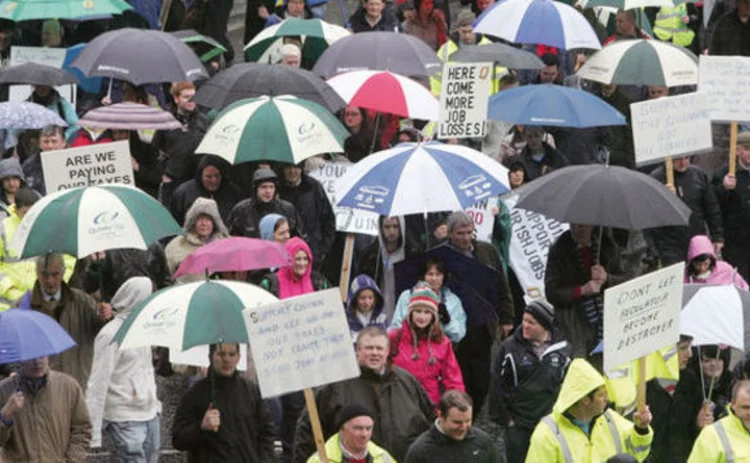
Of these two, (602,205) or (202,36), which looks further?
(202,36)

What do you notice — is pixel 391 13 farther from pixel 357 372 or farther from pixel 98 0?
pixel 357 372

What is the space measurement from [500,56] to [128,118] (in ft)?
13.6

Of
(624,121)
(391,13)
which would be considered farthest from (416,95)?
(391,13)

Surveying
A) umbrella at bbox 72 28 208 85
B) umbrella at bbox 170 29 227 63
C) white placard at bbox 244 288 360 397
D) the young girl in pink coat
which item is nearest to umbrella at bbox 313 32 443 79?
umbrella at bbox 72 28 208 85

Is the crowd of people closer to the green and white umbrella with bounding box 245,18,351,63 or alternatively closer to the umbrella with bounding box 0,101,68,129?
the green and white umbrella with bounding box 245,18,351,63

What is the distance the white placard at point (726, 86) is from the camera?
21266 mm

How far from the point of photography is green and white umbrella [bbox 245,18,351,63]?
2472 cm

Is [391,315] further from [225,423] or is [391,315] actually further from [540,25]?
[540,25]

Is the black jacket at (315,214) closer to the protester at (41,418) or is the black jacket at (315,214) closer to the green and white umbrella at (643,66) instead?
the green and white umbrella at (643,66)

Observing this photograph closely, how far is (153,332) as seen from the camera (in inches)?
614

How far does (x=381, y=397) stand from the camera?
16.0m

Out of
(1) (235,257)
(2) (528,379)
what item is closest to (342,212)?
(1) (235,257)

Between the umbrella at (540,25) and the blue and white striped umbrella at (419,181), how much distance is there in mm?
5315

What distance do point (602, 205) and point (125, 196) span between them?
128 inches
